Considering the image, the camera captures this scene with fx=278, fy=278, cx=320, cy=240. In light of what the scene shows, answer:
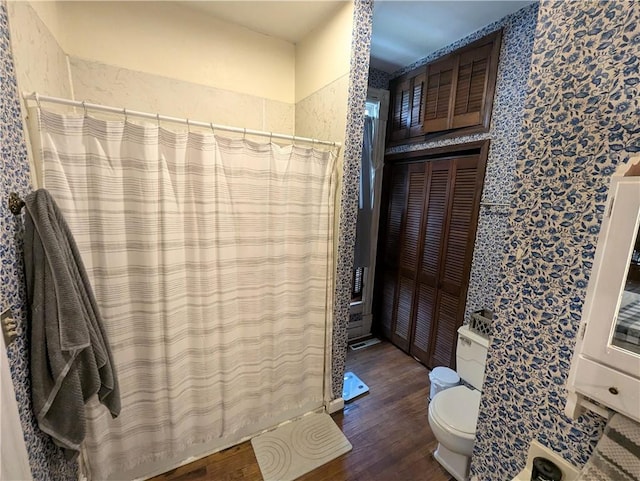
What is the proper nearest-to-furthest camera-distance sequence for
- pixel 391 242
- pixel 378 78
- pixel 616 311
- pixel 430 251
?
pixel 616 311 < pixel 430 251 < pixel 378 78 < pixel 391 242

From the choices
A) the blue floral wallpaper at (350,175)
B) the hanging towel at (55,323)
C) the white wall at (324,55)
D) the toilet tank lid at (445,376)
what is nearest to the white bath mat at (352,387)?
the blue floral wallpaper at (350,175)

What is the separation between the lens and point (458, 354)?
6.57ft

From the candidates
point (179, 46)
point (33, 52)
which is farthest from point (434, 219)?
point (33, 52)

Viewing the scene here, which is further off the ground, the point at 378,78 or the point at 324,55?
the point at 378,78

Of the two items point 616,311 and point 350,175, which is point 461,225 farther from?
point 616,311

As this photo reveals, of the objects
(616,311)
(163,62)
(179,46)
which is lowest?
(616,311)

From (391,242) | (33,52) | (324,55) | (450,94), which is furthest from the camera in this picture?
(391,242)

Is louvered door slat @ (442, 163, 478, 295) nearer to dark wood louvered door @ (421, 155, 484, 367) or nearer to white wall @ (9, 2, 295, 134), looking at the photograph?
dark wood louvered door @ (421, 155, 484, 367)

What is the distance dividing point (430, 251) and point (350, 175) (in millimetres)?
1105

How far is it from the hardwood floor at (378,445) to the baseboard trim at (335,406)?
3cm

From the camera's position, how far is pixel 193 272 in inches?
56.7

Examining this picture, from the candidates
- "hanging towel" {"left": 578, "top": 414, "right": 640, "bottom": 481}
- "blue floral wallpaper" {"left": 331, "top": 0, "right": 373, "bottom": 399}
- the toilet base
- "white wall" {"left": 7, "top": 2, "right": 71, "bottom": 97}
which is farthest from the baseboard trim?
"white wall" {"left": 7, "top": 2, "right": 71, "bottom": 97}

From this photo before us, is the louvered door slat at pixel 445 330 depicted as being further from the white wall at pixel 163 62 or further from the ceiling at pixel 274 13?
the ceiling at pixel 274 13

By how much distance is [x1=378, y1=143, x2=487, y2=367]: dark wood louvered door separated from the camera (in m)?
2.12
